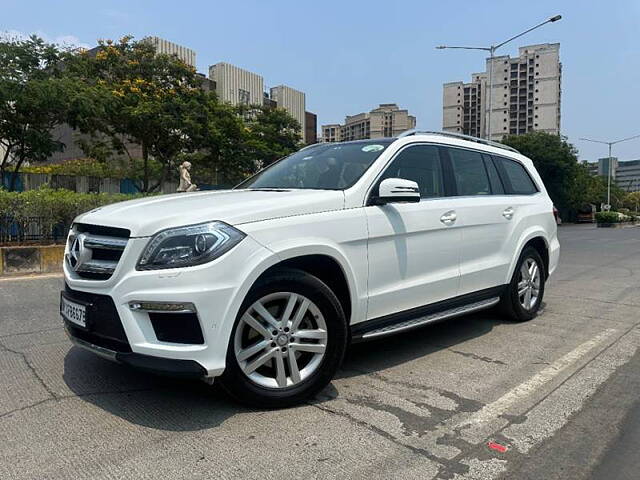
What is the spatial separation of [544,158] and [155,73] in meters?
32.7

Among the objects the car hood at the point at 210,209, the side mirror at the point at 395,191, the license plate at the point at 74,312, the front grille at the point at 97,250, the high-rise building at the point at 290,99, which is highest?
the high-rise building at the point at 290,99

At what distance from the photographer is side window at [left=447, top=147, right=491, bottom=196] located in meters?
4.71

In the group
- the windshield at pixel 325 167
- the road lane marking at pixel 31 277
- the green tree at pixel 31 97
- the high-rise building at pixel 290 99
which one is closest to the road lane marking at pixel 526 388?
the windshield at pixel 325 167

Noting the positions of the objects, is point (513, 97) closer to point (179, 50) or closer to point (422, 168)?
point (179, 50)

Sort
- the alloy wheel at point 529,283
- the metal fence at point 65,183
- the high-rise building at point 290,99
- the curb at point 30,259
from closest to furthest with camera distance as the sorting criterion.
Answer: the alloy wheel at point 529,283
the curb at point 30,259
the metal fence at point 65,183
the high-rise building at point 290,99

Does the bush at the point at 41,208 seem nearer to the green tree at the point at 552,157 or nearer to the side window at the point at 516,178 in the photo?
the side window at the point at 516,178

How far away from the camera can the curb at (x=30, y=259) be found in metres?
8.54

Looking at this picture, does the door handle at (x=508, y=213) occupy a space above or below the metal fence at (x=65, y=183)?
below

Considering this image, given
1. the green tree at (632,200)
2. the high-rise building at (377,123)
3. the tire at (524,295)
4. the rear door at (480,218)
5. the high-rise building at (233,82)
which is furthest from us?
the green tree at (632,200)

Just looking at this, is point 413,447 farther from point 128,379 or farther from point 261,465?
point 128,379

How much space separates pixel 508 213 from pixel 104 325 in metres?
3.83

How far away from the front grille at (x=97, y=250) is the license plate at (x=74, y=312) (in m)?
0.19

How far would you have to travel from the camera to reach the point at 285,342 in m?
3.20

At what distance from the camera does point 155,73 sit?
2441cm
